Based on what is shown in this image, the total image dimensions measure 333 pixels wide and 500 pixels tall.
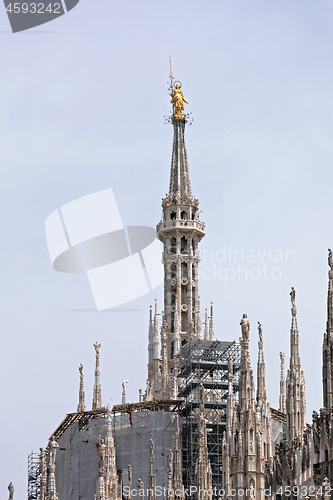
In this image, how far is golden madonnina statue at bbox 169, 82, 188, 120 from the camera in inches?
4683

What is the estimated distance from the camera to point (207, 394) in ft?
268

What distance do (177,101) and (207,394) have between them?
46.6 m

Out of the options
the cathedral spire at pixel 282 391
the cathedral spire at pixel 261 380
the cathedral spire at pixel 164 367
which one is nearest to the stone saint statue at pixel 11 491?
the cathedral spire at pixel 261 380

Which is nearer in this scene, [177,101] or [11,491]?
[11,491]

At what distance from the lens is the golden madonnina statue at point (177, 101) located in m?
119

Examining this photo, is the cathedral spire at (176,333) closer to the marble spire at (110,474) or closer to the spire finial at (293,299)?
the marble spire at (110,474)

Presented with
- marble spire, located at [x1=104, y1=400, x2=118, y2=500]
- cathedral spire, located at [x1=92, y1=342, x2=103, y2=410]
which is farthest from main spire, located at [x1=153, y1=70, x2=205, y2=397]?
marble spire, located at [x1=104, y1=400, x2=118, y2=500]

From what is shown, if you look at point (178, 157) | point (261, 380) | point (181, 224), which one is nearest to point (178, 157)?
point (178, 157)

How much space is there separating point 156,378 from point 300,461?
4987 centimetres

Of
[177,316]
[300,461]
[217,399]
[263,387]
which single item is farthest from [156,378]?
[300,461]

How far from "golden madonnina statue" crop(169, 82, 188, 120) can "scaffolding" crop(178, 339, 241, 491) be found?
40025 millimetres

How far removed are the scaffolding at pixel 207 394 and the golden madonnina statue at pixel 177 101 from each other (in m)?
40.0

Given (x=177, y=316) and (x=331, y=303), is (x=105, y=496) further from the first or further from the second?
(x=177, y=316)

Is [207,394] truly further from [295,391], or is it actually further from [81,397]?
[295,391]
